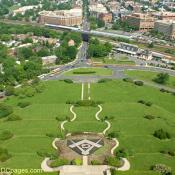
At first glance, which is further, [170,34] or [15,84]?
[170,34]

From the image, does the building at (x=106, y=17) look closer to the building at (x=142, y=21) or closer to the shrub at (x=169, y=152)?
the building at (x=142, y=21)

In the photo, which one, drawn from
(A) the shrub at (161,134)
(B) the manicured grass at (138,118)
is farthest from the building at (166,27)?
(A) the shrub at (161,134)

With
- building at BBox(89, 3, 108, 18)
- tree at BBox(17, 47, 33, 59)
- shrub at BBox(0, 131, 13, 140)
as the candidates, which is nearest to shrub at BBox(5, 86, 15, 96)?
shrub at BBox(0, 131, 13, 140)

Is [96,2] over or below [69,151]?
over

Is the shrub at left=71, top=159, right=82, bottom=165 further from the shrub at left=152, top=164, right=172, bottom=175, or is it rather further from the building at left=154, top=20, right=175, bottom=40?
the building at left=154, top=20, right=175, bottom=40

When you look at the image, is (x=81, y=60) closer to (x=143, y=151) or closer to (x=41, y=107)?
(x=41, y=107)

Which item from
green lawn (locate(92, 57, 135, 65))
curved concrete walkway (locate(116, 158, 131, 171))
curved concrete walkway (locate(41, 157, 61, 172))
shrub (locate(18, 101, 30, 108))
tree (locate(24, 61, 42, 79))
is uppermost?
tree (locate(24, 61, 42, 79))

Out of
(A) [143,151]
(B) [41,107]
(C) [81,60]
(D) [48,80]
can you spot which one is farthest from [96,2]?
(A) [143,151]
